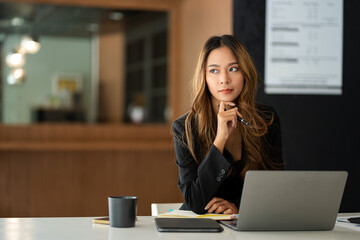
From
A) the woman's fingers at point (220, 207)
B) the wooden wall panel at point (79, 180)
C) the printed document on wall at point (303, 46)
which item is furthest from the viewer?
the wooden wall panel at point (79, 180)

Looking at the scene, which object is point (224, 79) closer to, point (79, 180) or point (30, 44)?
point (79, 180)

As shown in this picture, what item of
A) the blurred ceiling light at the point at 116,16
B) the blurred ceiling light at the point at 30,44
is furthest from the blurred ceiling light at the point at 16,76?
the blurred ceiling light at the point at 116,16

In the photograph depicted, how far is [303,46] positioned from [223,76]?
149 cm

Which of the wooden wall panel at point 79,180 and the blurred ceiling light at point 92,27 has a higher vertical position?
the blurred ceiling light at point 92,27

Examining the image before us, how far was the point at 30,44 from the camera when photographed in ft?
15.3

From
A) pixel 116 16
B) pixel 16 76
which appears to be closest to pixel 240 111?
pixel 116 16

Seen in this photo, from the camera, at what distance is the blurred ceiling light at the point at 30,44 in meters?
4.65

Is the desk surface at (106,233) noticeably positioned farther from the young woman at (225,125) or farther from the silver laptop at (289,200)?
the young woman at (225,125)

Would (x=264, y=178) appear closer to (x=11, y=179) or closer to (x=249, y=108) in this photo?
(x=249, y=108)

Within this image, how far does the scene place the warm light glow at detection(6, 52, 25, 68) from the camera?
464 centimetres

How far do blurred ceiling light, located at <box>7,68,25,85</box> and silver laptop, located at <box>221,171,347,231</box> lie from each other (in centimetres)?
352

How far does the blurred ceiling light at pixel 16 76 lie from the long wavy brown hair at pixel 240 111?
283 cm

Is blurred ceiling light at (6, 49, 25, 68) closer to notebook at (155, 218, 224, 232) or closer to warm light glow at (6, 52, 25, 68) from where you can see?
warm light glow at (6, 52, 25, 68)

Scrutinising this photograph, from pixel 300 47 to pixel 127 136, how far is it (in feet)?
6.05
